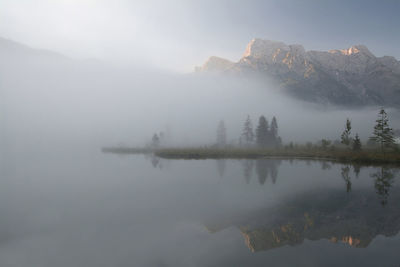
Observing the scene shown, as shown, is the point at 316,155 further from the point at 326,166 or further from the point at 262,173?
the point at 262,173

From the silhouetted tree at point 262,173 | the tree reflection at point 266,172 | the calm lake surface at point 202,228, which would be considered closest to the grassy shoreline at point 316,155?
the tree reflection at point 266,172

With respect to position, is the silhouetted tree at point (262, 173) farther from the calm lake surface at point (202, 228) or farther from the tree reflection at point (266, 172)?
the calm lake surface at point (202, 228)

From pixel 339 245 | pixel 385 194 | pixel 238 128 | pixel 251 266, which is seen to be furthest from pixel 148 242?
pixel 238 128

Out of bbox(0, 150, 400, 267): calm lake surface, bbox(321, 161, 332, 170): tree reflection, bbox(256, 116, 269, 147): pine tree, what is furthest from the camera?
bbox(256, 116, 269, 147): pine tree

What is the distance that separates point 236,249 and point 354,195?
1662cm

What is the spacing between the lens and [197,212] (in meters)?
16.8

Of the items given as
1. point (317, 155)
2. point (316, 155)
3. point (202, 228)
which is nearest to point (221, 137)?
point (316, 155)

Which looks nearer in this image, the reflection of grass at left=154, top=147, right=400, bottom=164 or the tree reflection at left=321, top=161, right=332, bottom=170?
the tree reflection at left=321, top=161, right=332, bottom=170

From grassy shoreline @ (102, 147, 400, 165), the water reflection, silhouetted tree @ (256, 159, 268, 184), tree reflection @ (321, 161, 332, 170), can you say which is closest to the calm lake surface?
the water reflection

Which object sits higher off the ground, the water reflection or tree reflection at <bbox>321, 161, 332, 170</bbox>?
tree reflection at <bbox>321, 161, 332, 170</bbox>

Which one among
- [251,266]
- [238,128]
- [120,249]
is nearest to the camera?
[251,266]

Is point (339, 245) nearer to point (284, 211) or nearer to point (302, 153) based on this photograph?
point (284, 211)

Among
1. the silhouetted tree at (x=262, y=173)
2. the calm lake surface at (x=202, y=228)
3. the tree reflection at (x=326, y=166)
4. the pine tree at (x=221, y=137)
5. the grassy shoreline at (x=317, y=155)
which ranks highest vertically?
the pine tree at (x=221, y=137)

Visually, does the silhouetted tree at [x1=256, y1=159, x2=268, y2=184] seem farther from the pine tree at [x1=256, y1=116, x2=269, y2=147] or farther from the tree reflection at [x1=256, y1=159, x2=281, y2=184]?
the pine tree at [x1=256, y1=116, x2=269, y2=147]
